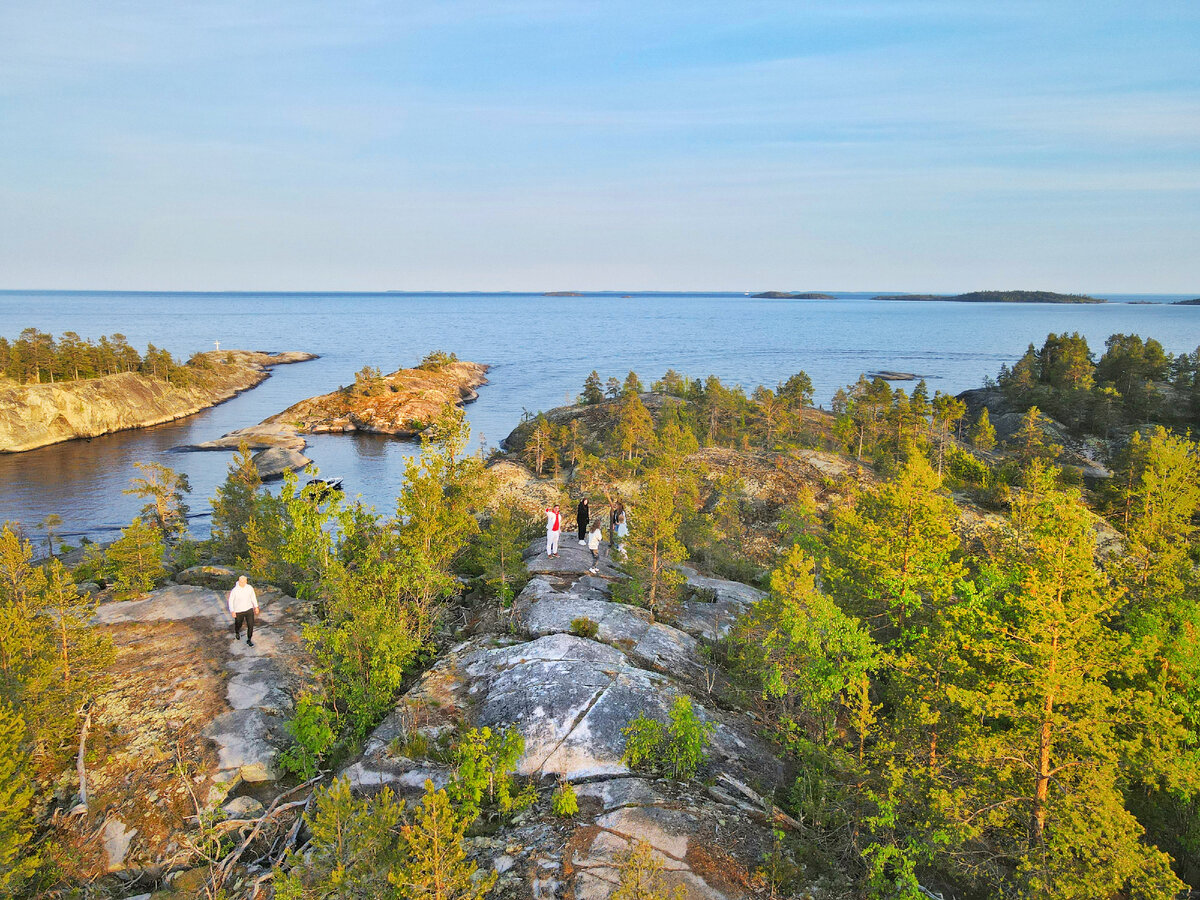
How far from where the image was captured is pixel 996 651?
31.6ft

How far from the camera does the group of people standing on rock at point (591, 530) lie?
22.3 m

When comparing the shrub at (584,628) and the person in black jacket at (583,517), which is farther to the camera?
the person in black jacket at (583,517)

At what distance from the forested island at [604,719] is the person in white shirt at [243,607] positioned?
0.47m

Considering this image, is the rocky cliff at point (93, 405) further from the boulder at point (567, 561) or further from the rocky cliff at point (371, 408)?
the boulder at point (567, 561)

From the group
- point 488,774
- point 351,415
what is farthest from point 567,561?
point 351,415

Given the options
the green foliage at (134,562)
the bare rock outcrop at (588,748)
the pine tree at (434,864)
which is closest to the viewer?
the pine tree at (434,864)

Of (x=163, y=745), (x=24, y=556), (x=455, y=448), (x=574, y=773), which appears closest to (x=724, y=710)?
(x=574, y=773)

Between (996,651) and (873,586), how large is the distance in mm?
5560

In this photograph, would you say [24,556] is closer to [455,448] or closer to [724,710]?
[455,448]

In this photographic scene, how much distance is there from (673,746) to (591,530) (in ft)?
36.1

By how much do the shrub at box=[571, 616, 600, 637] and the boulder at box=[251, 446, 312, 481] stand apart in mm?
56283

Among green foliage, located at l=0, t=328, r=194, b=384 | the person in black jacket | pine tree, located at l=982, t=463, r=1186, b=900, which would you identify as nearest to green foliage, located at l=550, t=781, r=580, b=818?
pine tree, located at l=982, t=463, r=1186, b=900

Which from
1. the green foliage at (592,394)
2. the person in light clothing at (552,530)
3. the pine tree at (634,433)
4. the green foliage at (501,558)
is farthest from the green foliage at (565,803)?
the green foliage at (592,394)

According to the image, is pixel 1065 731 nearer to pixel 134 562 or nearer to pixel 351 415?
pixel 134 562
